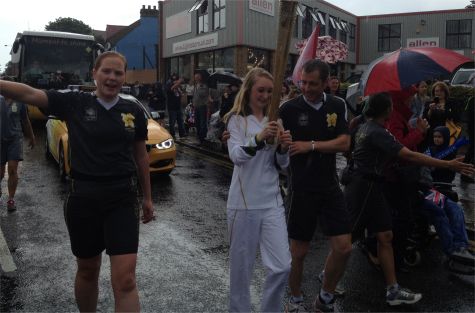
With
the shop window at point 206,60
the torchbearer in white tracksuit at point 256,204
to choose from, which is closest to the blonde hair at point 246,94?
the torchbearer in white tracksuit at point 256,204

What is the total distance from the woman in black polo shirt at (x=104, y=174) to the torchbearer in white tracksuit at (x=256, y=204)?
67 cm

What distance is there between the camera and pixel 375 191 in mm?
4211

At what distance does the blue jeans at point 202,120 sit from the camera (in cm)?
1410

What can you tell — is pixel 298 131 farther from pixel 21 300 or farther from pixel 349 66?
pixel 349 66

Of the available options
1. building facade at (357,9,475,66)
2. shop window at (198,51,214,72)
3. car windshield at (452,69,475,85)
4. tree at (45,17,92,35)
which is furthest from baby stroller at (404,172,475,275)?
tree at (45,17,92,35)

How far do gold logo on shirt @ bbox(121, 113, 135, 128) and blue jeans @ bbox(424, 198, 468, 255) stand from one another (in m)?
3.17

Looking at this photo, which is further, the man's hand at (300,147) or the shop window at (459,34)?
the shop window at (459,34)

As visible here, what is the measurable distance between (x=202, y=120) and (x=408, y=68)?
1015 cm

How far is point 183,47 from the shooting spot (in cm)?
3006

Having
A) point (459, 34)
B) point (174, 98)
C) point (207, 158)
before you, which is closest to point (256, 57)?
point (174, 98)

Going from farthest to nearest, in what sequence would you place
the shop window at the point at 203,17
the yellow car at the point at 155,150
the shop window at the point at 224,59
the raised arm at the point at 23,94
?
the shop window at the point at 203,17 < the shop window at the point at 224,59 < the yellow car at the point at 155,150 < the raised arm at the point at 23,94

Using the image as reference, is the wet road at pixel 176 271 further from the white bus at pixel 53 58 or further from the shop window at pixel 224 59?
the shop window at pixel 224 59

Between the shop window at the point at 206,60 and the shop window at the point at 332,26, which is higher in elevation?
the shop window at the point at 332,26

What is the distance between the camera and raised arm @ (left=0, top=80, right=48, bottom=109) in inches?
112
